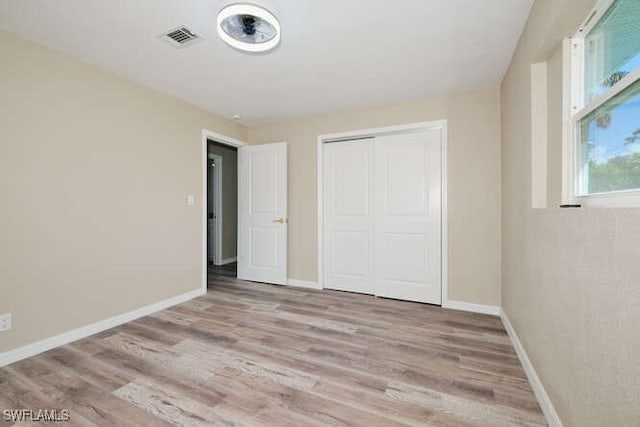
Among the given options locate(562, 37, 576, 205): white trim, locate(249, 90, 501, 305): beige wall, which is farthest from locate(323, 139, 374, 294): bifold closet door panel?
locate(562, 37, 576, 205): white trim

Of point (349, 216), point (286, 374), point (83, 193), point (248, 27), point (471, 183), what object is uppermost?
point (248, 27)

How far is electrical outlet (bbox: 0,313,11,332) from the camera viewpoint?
192 centimetres

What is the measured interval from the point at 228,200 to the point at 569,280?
5.49 metres

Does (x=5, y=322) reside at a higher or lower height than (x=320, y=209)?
lower

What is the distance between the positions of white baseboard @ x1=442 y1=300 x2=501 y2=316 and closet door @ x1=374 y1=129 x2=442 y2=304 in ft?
0.39

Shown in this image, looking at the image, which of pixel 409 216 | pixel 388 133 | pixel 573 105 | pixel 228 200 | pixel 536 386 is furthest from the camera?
pixel 228 200

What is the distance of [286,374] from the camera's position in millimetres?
1820

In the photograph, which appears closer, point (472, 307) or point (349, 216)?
point (472, 307)

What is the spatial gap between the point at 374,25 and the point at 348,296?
2.94 meters

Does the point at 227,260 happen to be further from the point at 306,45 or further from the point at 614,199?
the point at 614,199

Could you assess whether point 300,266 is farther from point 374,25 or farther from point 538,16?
point 538,16

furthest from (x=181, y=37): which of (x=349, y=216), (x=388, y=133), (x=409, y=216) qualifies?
(x=409, y=216)

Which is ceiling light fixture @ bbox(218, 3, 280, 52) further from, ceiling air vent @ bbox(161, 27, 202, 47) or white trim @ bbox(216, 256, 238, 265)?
white trim @ bbox(216, 256, 238, 265)

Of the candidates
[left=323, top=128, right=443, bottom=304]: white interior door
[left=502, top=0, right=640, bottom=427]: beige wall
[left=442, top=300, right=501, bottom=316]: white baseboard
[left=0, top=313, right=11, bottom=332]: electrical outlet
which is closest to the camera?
[left=502, top=0, right=640, bottom=427]: beige wall
